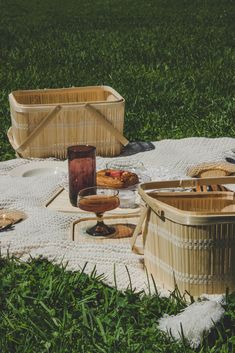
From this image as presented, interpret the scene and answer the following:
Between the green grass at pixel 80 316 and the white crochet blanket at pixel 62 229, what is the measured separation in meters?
0.09

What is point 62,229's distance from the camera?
152 inches

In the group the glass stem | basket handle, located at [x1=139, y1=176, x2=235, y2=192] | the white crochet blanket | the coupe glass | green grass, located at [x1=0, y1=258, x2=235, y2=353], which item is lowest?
green grass, located at [x1=0, y1=258, x2=235, y2=353]

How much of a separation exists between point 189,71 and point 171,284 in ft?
18.9

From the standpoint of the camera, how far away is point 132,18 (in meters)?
14.4

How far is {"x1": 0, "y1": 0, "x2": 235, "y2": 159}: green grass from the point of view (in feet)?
21.9

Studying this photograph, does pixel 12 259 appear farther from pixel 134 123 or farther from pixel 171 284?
pixel 134 123

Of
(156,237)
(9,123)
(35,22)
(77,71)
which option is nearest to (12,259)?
(156,237)

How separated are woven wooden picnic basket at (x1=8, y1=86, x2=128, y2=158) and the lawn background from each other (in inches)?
16.4

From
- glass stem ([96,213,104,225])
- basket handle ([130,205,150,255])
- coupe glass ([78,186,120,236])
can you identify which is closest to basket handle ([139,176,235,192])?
basket handle ([130,205,150,255])

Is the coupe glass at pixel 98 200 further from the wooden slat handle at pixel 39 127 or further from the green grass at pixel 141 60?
the green grass at pixel 141 60

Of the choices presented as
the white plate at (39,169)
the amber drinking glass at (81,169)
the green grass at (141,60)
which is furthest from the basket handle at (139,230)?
the green grass at (141,60)

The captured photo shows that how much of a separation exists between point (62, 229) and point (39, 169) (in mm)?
1038

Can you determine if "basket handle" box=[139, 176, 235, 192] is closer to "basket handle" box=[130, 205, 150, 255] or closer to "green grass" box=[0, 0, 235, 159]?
"basket handle" box=[130, 205, 150, 255]

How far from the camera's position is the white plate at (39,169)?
4754 mm
